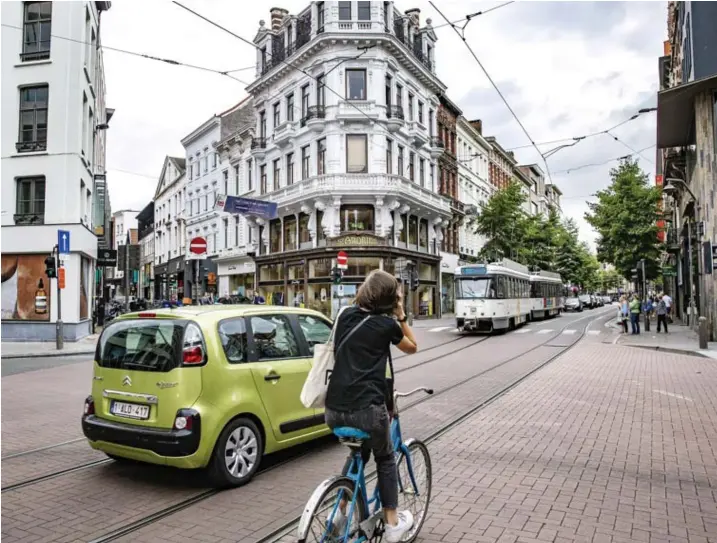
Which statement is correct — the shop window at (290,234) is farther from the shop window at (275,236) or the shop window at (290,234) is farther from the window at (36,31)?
the window at (36,31)

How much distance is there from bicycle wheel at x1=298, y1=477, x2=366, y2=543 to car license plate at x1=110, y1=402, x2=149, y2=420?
8.00 ft

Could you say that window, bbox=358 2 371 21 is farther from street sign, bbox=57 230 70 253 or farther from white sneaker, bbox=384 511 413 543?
white sneaker, bbox=384 511 413 543

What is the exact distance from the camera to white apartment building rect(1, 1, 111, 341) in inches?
891

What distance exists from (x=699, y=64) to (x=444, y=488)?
64.9 feet

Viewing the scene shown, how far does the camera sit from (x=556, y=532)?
4246 mm

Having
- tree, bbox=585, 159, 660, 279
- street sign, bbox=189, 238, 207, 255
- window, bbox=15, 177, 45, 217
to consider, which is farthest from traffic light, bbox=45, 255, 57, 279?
tree, bbox=585, 159, 660, 279

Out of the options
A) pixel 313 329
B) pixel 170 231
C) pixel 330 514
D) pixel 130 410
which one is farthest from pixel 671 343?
pixel 170 231

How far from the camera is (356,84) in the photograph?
34531 mm

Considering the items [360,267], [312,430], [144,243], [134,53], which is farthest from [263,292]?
[144,243]

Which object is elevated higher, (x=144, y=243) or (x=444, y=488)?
(x=144, y=243)

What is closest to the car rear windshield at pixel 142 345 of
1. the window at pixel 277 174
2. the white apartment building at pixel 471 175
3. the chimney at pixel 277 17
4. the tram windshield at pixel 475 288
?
the tram windshield at pixel 475 288

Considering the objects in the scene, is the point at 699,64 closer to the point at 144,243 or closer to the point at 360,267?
the point at 360,267

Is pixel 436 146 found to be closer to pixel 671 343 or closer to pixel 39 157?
pixel 671 343

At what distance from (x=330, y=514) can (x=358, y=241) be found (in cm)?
3119
